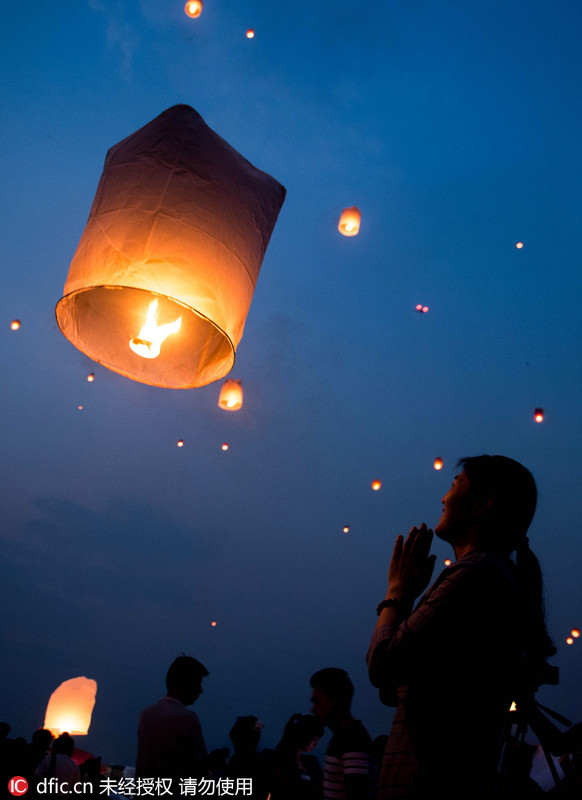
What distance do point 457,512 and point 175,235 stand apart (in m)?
1.00

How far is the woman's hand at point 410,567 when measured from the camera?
50.2 inches

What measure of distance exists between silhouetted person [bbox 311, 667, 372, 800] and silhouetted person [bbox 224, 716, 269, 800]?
42.9 inches

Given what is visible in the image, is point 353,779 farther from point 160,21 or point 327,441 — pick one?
point 327,441

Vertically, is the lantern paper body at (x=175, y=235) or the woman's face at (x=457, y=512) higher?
the lantern paper body at (x=175, y=235)

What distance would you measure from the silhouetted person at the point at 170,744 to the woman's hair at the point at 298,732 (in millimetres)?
813

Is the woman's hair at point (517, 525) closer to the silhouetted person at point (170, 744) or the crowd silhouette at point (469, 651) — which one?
the crowd silhouette at point (469, 651)

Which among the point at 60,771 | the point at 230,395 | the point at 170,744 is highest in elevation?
the point at 230,395

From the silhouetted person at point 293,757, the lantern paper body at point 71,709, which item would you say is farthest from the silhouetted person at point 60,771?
the lantern paper body at point 71,709

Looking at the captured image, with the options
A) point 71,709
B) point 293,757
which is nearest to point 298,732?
point 293,757

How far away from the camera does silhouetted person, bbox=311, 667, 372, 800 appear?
85.7 inches

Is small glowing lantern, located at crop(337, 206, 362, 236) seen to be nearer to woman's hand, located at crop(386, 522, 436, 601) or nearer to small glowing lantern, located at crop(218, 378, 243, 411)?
small glowing lantern, located at crop(218, 378, 243, 411)

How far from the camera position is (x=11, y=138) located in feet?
35.3

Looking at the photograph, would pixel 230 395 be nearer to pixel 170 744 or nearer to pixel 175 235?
pixel 170 744

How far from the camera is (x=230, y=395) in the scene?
20.8 ft
